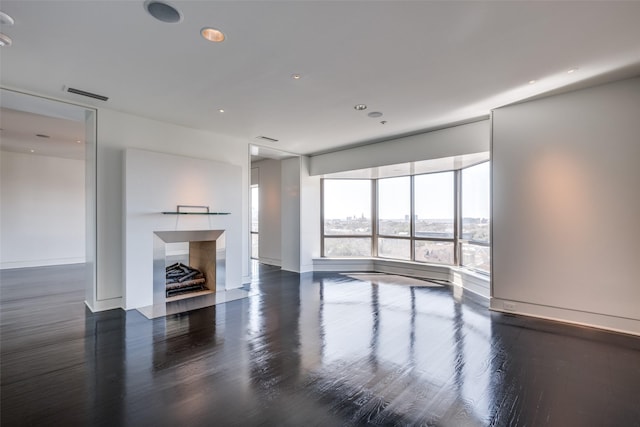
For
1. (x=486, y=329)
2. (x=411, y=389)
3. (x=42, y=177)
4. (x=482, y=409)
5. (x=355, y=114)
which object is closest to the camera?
(x=482, y=409)

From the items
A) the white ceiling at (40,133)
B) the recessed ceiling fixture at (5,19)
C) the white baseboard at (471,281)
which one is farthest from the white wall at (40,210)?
the white baseboard at (471,281)

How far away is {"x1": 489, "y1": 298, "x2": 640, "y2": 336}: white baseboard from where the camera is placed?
3.48m

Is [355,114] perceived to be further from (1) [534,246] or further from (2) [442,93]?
(1) [534,246]

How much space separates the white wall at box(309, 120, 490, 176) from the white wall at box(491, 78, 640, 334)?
0.55 m

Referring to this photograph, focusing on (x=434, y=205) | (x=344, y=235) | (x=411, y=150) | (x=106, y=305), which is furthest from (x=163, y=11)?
(x=344, y=235)

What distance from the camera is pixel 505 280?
4.31 meters

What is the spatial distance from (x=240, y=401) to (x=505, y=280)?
13.0 ft

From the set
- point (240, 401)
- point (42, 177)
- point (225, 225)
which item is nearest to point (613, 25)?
point (240, 401)

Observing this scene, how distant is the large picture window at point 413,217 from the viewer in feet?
18.7

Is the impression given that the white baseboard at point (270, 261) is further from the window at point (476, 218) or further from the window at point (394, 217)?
the window at point (476, 218)

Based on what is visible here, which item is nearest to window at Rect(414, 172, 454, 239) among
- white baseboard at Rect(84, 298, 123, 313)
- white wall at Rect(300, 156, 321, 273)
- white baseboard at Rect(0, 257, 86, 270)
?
white wall at Rect(300, 156, 321, 273)

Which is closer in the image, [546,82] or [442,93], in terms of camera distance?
[546,82]

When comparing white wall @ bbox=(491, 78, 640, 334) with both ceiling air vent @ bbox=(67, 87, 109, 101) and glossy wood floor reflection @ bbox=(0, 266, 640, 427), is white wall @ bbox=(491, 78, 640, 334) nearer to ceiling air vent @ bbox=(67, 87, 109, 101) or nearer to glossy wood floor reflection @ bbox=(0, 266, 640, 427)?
glossy wood floor reflection @ bbox=(0, 266, 640, 427)

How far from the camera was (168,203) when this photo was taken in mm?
4879
